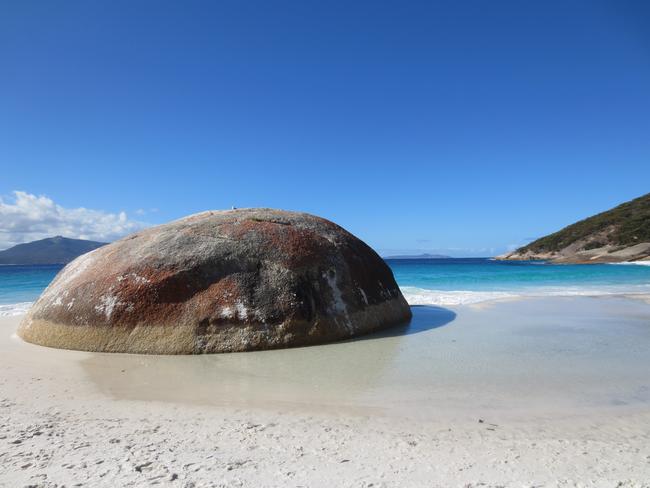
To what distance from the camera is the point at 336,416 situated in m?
4.16

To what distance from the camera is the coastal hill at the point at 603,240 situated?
179 feet

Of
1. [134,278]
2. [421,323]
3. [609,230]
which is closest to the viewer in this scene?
[134,278]

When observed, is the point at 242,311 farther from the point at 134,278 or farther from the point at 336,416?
the point at 336,416

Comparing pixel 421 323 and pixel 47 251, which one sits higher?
pixel 47 251

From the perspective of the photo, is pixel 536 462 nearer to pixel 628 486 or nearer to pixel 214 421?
pixel 628 486

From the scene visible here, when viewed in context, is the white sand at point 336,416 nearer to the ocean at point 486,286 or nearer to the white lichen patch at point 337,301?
the white lichen patch at point 337,301

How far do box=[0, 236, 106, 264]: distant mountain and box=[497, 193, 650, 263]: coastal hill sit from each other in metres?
113

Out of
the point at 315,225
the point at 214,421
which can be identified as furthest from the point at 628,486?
the point at 315,225

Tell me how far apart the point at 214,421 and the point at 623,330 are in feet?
27.1

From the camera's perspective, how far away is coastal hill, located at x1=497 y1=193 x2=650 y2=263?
54.6 meters

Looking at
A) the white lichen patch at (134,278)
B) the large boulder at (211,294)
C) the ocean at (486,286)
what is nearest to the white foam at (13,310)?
the ocean at (486,286)

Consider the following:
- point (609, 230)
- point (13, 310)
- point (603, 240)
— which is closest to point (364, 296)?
point (13, 310)

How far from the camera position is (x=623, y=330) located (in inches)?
343

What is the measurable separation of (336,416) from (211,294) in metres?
3.78
